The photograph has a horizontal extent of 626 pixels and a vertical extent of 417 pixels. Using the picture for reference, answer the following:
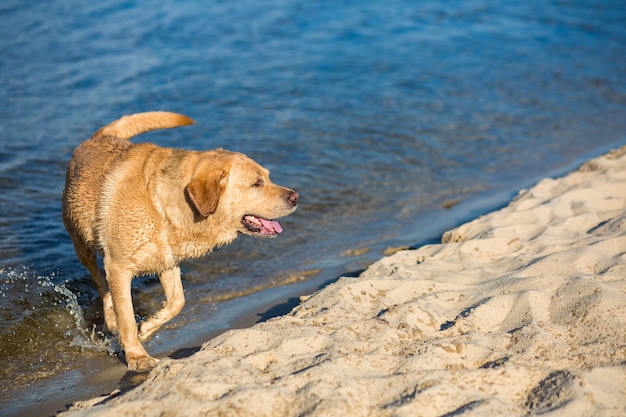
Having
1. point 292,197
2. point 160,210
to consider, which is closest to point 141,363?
point 160,210

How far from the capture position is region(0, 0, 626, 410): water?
652 centimetres

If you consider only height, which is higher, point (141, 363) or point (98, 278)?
point (98, 278)

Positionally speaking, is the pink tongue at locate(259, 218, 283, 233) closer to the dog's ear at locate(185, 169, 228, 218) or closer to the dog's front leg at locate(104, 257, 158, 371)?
the dog's ear at locate(185, 169, 228, 218)

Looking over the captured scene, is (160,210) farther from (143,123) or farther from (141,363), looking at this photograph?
(143,123)

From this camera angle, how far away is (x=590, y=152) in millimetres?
10523

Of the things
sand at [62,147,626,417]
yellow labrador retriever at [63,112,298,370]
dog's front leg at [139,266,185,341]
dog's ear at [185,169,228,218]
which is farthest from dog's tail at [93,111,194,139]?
sand at [62,147,626,417]

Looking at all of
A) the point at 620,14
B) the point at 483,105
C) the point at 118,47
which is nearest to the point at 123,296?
the point at 483,105

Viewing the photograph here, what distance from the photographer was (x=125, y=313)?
4961 mm

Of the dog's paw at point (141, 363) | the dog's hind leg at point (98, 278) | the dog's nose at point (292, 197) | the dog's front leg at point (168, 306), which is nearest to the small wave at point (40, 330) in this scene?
the dog's hind leg at point (98, 278)

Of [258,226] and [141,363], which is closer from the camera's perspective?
[141,363]

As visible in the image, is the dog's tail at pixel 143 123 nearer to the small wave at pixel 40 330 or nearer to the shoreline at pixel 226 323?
the small wave at pixel 40 330

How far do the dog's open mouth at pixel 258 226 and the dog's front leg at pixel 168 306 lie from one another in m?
0.74

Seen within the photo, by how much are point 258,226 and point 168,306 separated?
39.5 inches

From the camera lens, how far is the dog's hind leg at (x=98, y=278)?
573 centimetres
